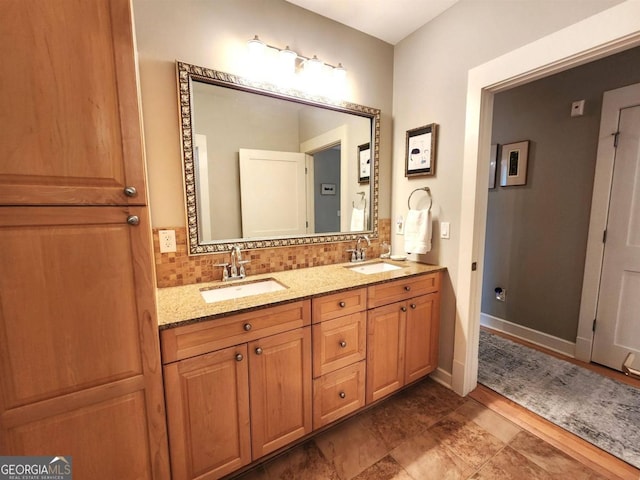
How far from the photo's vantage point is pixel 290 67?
1767mm

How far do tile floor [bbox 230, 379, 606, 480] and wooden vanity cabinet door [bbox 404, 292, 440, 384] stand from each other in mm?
252

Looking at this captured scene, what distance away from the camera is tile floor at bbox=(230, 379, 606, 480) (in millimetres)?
1382

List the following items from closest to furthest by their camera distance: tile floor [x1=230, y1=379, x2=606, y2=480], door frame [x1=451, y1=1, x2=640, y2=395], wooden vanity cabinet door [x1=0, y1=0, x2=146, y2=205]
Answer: wooden vanity cabinet door [x1=0, y1=0, x2=146, y2=205], door frame [x1=451, y1=1, x2=640, y2=395], tile floor [x1=230, y1=379, x2=606, y2=480]

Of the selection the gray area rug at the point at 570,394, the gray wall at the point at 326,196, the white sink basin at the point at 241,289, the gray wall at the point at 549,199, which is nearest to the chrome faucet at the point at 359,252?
the gray wall at the point at 326,196

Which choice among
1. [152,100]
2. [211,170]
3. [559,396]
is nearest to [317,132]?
[211,170]

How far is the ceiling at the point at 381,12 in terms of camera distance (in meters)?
1.78

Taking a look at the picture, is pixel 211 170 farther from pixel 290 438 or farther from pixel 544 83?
pixel 544 83

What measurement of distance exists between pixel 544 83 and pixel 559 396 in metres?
2.60

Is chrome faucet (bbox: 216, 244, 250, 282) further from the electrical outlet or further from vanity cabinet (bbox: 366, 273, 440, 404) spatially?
vanity cabinet (bbox: 366, 273, 440, 404)

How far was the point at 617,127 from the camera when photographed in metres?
2.05

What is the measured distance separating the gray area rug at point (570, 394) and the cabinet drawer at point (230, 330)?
5.62 ft

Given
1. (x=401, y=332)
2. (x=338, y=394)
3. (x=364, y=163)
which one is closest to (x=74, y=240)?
(x=338, y=394)

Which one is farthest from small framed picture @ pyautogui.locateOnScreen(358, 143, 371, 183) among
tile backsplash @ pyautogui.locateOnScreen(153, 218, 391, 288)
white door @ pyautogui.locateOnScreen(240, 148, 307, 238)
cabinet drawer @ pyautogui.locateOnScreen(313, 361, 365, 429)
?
cabinet drawer @ pyautogui.locateOnScreen(313, 361, 365, 429)

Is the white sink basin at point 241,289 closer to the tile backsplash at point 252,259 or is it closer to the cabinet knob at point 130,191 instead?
the tile backsplash at point 252,259
